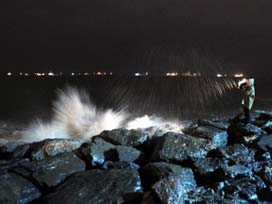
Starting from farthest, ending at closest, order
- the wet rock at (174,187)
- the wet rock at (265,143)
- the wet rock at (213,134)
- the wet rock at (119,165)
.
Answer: the wet rock at (213,134) → the wet rock at (265,143) → the wet rock at (119,165) → the wet rock at (174,187)

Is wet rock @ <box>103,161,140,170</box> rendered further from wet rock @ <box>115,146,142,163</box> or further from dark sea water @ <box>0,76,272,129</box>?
dark sea water @ <box>0,76,272,129</box>

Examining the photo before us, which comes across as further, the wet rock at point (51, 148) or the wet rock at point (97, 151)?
the wet rock at point (51, 148)

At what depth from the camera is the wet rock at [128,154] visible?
33.1 ft

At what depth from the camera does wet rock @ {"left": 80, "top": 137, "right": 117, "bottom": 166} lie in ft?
33.1

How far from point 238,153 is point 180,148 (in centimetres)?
179

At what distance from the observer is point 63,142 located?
11398mm

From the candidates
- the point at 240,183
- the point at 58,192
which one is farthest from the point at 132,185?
the point at 240,183

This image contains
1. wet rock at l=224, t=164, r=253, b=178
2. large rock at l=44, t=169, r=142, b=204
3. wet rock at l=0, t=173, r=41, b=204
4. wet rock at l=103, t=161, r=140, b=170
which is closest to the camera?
large rock at l=44, t=169, r=142, b=204

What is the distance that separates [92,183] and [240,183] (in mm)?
3682

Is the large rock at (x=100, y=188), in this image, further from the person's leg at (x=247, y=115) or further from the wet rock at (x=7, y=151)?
the person's leg at (x=247, y=115)

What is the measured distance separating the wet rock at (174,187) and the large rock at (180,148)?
1.38 m

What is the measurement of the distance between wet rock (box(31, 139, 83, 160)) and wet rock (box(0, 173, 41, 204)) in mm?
1925

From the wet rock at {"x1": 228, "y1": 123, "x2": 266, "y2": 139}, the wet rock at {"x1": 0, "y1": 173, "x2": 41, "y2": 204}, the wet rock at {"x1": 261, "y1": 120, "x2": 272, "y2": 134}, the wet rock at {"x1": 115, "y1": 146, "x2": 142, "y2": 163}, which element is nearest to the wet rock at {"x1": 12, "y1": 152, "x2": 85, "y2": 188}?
the wet rock at {"x1": 0, "y1": 173, "x2": 41, "y2": 204}

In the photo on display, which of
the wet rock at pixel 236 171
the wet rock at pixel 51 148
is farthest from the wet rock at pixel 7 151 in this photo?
the wet rock at pixel 236 171
